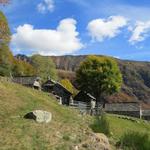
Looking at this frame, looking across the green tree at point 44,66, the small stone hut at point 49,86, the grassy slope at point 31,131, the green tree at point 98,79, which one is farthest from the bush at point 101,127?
the green tree at point 44,66

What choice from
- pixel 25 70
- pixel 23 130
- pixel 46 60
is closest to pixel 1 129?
pixel 23 130

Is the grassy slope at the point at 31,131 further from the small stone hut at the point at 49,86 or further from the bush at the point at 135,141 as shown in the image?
the small stone hut at the point at 49,86

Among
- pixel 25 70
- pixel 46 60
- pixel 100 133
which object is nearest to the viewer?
pixel 100 133

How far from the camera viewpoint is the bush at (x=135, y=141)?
106 feet

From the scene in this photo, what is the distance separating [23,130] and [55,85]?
73.0 meters

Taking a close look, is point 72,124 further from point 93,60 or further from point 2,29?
point 93,60

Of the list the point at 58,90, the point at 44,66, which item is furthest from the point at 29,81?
the point at 44,66

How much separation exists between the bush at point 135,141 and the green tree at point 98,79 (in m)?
77.7

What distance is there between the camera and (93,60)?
122 m

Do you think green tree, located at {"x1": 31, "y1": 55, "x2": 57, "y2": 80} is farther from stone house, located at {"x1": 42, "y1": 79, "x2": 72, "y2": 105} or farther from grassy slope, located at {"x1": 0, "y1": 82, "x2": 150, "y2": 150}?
grassy slope, located at {"x1": 0, "y1": 82, "x2": 150, "y2": 150}

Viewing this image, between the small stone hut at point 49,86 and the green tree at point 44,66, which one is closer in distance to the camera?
the small stone hut at point 49,86

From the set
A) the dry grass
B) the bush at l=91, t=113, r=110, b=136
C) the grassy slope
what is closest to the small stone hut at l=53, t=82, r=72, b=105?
the grassy slope

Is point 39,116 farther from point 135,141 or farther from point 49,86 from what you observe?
point 49,86

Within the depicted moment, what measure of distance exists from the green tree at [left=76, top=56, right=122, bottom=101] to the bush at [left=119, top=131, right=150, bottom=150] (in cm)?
7766
